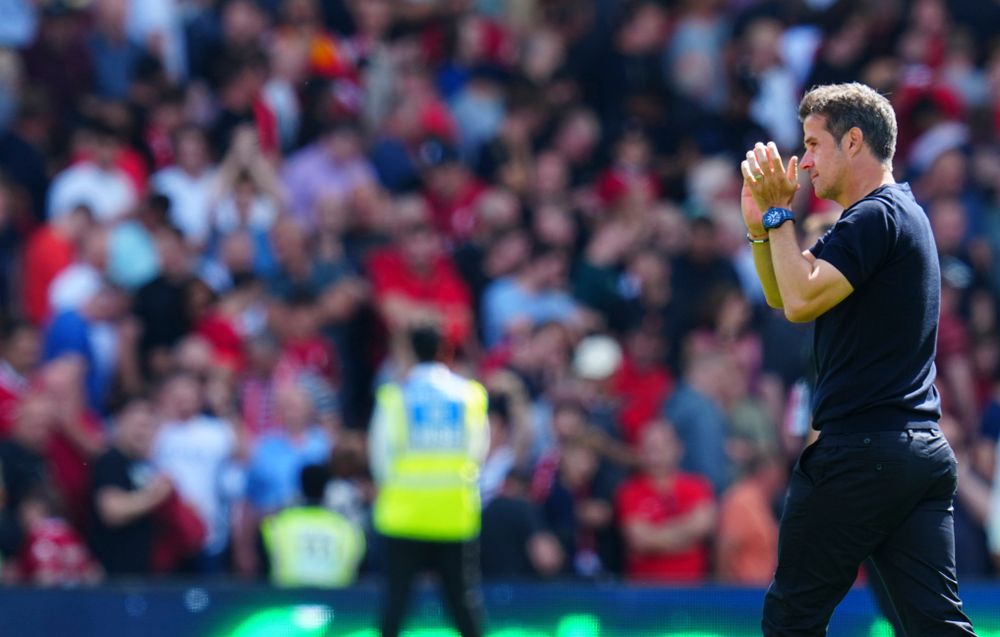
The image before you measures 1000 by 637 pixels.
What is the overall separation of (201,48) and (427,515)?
6.05 m

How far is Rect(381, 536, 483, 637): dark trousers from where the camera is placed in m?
8.90

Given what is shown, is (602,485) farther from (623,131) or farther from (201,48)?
(201,48)

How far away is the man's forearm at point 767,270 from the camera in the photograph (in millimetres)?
5383

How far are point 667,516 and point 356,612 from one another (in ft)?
7.95

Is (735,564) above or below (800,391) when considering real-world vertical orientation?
below

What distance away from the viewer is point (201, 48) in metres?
13.8

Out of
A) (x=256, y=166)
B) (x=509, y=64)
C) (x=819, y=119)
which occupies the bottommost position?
(x=819, y=119)

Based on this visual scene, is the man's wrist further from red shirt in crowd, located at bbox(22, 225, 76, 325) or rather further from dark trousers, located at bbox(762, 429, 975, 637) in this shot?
red shirt in crowd, located at bbox(22, 225, 76, 325)

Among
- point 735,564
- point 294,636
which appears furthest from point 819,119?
point 735,564

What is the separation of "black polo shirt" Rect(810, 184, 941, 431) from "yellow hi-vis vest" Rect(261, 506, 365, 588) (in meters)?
5.52

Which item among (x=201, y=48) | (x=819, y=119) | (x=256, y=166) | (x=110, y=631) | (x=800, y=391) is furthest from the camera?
(x=201, y=48)

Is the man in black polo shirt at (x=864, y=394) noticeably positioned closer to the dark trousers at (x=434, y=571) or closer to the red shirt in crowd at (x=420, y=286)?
the dark trousers at (x=434, y=571)

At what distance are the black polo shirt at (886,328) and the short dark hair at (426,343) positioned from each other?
13.4ft

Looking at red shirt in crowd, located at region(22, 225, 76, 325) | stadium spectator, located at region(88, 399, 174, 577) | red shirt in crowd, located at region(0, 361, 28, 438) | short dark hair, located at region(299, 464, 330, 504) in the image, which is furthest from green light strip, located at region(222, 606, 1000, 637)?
red shirt in crowd, located at region(22, 225, 76, 325)
